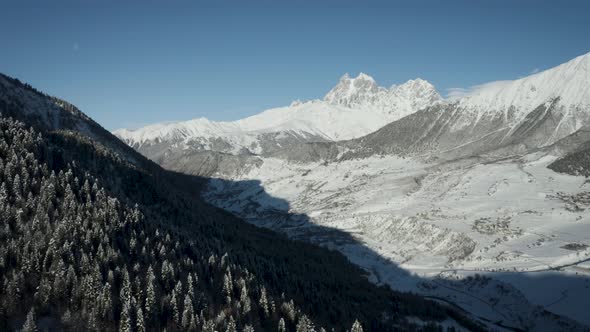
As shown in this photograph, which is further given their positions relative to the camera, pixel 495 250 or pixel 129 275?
pixel 495 250

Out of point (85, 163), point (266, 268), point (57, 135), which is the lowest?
point (266, 268)

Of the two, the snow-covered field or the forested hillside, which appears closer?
the forested hillside

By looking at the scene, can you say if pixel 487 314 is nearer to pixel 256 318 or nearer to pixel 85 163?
pixel 256 318

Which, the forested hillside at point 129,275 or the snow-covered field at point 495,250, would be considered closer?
the forested hillside at point 129,275

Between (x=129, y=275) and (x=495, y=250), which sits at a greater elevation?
(x=129, y=275)

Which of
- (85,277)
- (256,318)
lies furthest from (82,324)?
(256,318)

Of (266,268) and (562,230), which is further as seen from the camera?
(562,230)

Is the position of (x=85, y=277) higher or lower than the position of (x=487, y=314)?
higher

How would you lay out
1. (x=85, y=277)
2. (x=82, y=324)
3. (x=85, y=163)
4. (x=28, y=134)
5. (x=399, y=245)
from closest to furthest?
(x=82, y=324) → (x=85, y=277) → (x=28, y=134) → (x=85, y=163) → (x=399, y=245)
